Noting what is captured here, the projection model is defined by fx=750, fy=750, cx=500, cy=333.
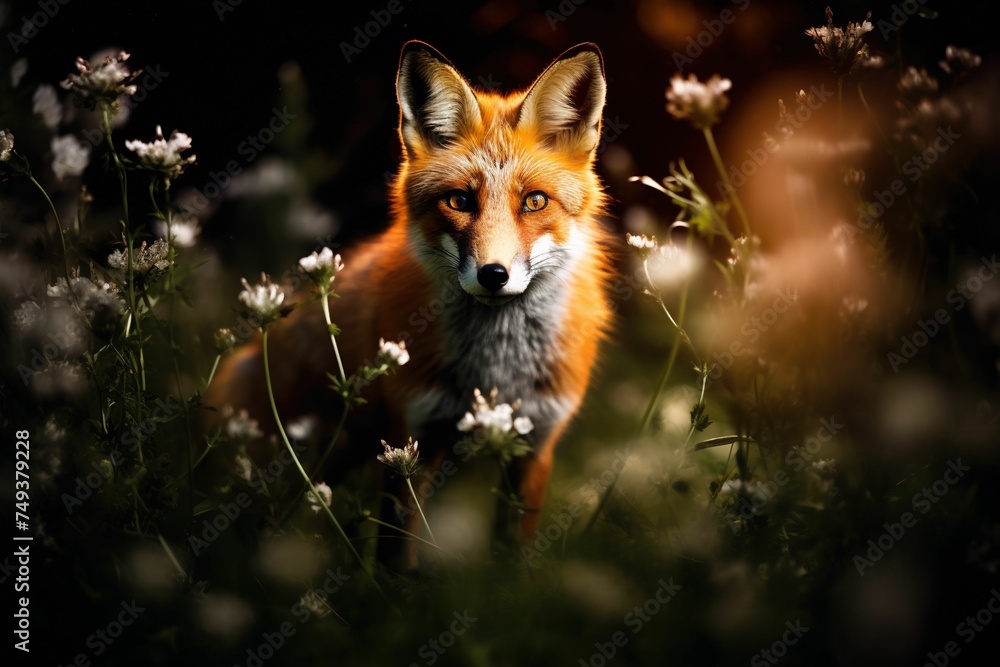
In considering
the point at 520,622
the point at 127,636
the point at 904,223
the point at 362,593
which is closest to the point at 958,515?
the point at 904,223

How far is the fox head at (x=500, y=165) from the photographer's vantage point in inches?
Answer: 83.1

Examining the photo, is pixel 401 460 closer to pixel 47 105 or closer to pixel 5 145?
pixel 5 145

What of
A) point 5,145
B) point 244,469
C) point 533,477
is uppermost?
point 5,145

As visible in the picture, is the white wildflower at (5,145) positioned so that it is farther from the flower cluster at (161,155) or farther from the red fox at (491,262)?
the red fox at (491,262)

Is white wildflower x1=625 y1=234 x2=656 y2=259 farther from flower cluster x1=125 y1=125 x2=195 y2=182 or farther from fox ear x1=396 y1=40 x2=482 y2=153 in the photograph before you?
flower cluster x1=125 y1=125 x2=195 y2=182

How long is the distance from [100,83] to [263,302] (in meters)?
0.65

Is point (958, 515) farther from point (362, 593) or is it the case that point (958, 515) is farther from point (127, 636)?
point (127, 636)

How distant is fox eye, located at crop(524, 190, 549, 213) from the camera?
2178mm

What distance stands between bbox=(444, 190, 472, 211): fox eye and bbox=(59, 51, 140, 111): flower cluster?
2.82 feet

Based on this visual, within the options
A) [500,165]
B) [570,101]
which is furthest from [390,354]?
[570,101]

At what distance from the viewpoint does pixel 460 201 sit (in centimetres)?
219

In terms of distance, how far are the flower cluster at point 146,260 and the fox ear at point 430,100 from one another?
0.77 metres

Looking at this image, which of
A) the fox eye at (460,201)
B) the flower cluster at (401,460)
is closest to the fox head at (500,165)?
the fox eye at (460,201)

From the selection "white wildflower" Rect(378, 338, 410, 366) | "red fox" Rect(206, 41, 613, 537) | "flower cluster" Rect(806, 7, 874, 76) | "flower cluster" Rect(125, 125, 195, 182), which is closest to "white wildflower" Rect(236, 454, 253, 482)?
"white wildflower" Rect(378, 338, 410, 366)
